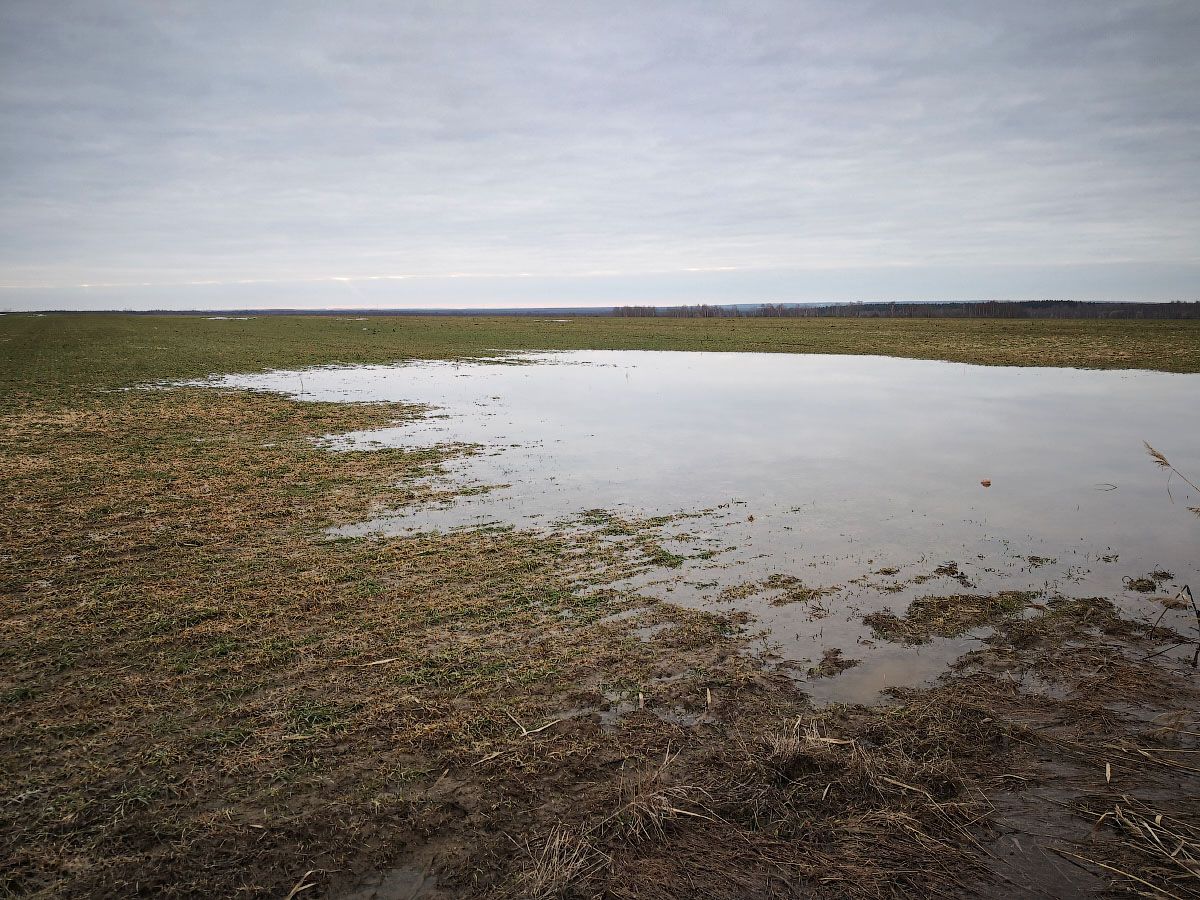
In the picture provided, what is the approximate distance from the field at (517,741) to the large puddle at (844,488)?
0.61 meters

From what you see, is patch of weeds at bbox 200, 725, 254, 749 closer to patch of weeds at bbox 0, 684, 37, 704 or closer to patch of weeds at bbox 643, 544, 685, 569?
patch of weeds at bbox 0, 684, 37, 704

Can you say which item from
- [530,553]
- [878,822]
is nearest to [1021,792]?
[878,822]

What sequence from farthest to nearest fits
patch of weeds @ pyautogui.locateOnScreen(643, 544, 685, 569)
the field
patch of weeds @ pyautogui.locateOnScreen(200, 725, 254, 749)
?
1. patch of weeds @ pyautogui.locateOnScreen(643, 544, 685, 569)
2. patch of weeds @ pyautogui.locateOnScreen(200, 725, 254, 749)
3. the field

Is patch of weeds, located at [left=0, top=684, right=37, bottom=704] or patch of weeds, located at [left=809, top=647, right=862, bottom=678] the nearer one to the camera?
patch of weeds, located at [left=0, top=684, right=37, bottom=704]

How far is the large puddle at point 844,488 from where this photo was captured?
7.91m

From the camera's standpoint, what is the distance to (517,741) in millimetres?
5152

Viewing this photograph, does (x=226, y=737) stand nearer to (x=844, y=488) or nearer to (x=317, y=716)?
(x=317, y=716)

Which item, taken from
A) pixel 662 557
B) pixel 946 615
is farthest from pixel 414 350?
pixel 946 615

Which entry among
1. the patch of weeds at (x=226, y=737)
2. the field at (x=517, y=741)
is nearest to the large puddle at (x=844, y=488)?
the field at (x=517, y=741)

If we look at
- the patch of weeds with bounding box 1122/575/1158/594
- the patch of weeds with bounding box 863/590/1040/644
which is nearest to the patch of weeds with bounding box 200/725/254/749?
the patch of weeds with bounding box 863/590/1040/644

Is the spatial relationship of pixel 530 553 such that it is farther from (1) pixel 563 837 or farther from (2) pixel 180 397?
(2) pixel 180 397

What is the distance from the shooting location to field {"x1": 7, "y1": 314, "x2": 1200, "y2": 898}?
4.00 metres

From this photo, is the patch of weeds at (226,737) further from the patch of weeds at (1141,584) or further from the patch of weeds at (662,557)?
the patch of weeds at (1141,584)

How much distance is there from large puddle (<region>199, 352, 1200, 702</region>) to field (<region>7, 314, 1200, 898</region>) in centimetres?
61
